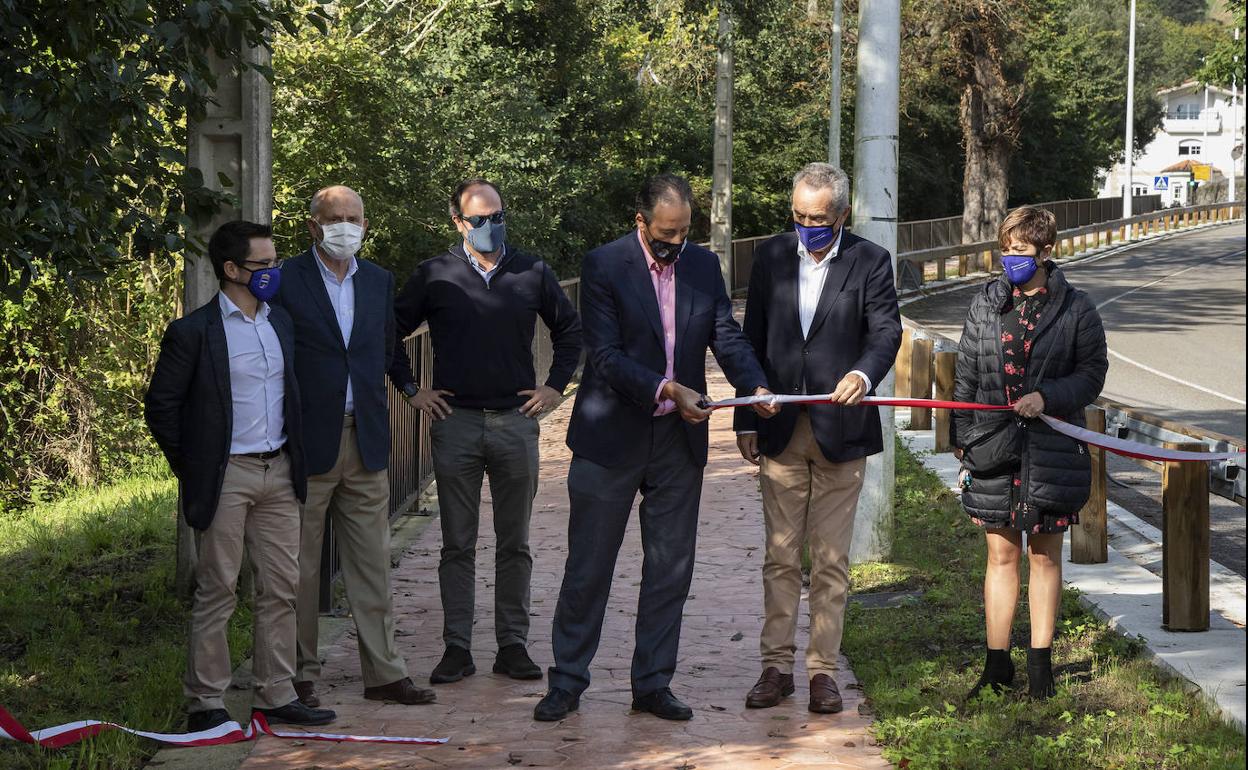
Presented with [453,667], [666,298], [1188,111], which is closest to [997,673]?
[666,298]

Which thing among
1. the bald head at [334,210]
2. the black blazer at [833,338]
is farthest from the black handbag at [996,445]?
the bald head at [334,210]

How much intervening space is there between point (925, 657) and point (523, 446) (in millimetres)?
2014

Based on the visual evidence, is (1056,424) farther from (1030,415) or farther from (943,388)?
(943,388)

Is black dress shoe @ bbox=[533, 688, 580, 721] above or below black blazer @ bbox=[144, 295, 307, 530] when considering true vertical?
below

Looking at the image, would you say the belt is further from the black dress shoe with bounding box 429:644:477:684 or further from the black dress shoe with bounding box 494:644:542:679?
the black dress shoe with bounding box 494:644:542:679

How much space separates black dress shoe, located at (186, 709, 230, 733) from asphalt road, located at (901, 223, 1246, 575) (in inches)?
173

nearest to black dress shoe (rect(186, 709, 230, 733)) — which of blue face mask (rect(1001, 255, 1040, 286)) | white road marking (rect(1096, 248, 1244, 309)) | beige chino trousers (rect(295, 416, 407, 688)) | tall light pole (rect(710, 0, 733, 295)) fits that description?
beige chino trousers (rect(295, 416, 407, 688))

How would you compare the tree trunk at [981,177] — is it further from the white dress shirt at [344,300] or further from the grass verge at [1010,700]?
the white dress shirt at [344,300]

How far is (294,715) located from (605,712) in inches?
47.5

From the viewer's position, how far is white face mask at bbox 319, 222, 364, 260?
605cm

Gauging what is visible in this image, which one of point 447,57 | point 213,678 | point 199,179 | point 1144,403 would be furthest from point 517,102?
point 213,678

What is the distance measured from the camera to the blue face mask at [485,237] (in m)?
6.49

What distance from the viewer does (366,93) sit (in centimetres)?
2066

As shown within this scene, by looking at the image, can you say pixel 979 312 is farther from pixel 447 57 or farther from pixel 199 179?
pixel 447 57
